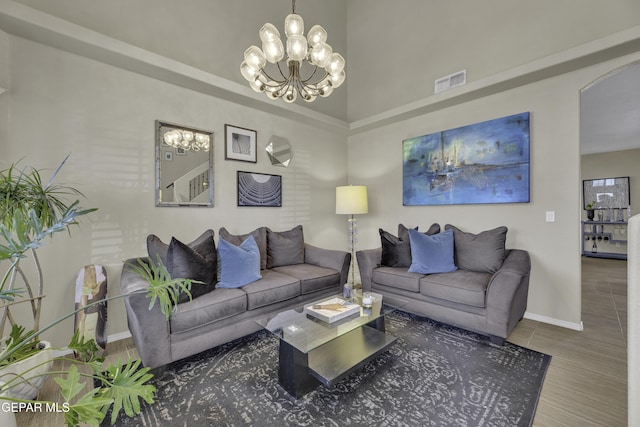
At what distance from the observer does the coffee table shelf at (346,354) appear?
5.70ft

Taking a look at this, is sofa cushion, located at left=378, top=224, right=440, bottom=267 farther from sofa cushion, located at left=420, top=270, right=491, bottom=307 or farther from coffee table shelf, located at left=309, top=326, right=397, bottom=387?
coffee table shelf, located at left=309, top=326, right=397, bottom=387

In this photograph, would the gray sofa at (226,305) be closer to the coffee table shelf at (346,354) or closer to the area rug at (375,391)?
the area rug at (375,391)

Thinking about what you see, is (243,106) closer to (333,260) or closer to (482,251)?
(333,260)

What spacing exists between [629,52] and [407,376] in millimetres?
3484

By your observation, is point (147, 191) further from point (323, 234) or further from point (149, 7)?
point (323, 234)

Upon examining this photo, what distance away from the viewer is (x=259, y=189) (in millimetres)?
3600

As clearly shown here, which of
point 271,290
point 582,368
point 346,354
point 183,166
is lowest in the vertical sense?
point 582,368

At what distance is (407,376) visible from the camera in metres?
1.94

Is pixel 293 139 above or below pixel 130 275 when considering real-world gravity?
above

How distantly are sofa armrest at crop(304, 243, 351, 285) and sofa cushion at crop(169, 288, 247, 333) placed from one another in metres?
1.20

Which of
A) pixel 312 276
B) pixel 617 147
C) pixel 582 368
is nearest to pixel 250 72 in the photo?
pixel 312 276

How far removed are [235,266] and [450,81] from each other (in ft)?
11.3

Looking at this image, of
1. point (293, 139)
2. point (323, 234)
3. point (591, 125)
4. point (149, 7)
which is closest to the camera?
point (149, 7)

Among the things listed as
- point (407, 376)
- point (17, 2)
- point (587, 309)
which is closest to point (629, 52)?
point (587, 309)
